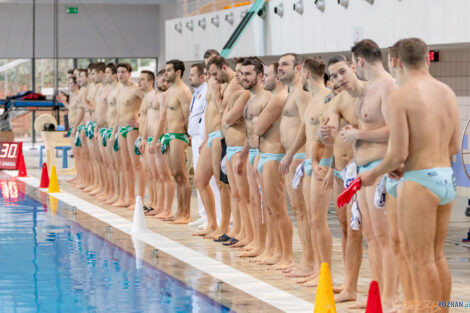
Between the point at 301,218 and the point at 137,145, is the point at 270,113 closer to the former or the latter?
the point at 301,218

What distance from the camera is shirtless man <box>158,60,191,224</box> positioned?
37.5 feet

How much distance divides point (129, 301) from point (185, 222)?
4.67 m

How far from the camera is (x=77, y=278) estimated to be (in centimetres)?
797

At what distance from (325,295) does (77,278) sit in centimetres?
311

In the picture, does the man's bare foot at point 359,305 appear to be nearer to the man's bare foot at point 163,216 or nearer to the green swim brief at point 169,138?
the green swim brief at point 169,138

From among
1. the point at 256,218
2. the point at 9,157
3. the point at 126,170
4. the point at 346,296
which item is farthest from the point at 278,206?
the point at 9,157

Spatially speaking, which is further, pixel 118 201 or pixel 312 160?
pixel 118 201

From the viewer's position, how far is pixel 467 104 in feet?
44.2

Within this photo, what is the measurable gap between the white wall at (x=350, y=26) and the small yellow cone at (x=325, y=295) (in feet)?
17.3

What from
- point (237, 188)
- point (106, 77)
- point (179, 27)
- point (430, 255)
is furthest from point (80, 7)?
point (430, 255)

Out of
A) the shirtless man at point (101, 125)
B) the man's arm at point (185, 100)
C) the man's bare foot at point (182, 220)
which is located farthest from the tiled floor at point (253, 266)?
the shirtless man at point (101, 125)

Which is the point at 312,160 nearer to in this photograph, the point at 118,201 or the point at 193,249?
the point at 193,249

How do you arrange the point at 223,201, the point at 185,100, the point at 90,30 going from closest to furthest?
the point at 223,201 < the point at 185,100 < the point at 90,30

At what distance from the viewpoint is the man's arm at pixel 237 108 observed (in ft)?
29.7
